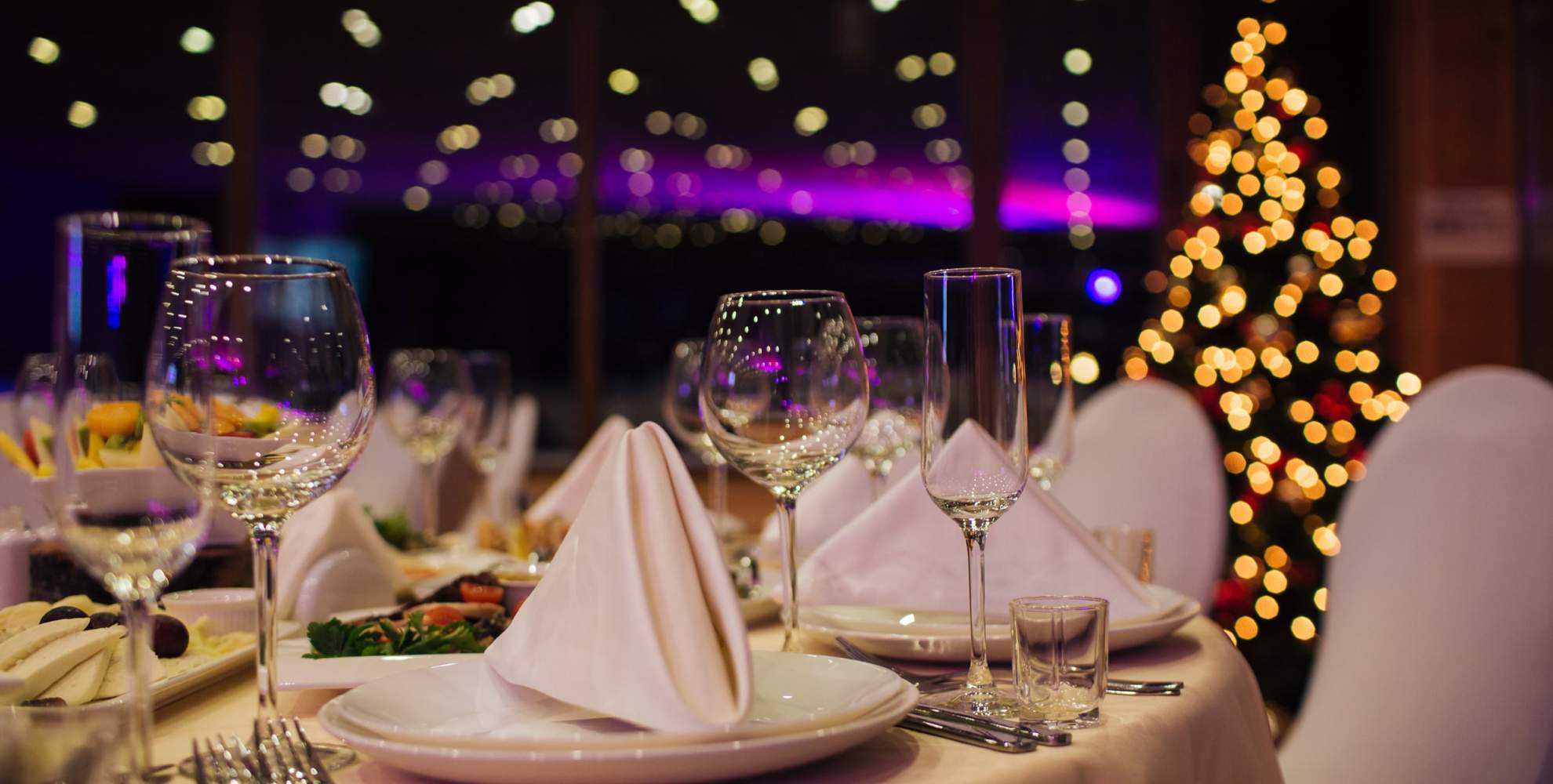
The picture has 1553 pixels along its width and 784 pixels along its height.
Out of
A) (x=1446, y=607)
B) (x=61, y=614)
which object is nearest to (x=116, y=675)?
(x=61, y=614)

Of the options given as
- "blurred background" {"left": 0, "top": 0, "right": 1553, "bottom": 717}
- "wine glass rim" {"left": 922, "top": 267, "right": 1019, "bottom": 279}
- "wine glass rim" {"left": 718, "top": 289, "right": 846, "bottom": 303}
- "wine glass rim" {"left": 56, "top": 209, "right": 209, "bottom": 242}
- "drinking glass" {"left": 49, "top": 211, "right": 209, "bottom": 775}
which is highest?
"blurred background" {"left": 0, "top": 0, "right": 1553, "bottom": 717}

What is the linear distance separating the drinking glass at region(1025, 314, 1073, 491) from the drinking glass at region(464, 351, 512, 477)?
111 cm

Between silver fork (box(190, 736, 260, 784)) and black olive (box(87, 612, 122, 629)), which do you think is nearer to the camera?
silver fork (box(190, 736, 260, 784))

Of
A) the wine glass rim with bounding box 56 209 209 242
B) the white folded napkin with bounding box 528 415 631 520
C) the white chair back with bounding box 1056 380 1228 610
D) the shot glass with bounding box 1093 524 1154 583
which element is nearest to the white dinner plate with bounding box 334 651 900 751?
the wine glass rim with bounding box 56 209 209 242

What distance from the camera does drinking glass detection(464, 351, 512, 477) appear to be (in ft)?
7.50

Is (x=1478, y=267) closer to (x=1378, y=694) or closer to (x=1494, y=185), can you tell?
(x=1494, y=185)

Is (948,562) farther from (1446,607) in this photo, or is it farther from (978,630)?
(1446,607)

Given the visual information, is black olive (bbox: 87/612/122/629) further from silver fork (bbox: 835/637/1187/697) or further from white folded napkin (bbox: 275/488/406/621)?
silver fork (bbox: 835/637/1187/697)

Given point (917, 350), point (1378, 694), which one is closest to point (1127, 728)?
point (917, 350)

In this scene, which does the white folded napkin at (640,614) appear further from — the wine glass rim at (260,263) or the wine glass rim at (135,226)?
the wine glass rim at (135,226)

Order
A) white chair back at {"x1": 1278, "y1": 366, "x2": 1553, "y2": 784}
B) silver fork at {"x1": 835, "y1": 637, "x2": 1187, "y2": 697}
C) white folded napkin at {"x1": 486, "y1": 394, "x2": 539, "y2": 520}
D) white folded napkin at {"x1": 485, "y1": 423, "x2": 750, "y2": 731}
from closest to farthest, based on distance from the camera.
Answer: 1. white folded napkin at {"x1": 485, "y1": 423, "x2": 750, "y2": 731}
2. silver fork at {"x1": 835, "y1": 637, "x2": 1187, "y2": 697}
3. white chair back at {"x1": 1278, "y1": 366, "x2": 1553, "y2": 784}
4. white folded napkin at {"x1": 486, "y1": 394, "x2": 539, "y2": 520}

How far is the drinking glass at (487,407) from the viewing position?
7.50 ft

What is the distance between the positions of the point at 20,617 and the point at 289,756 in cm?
42

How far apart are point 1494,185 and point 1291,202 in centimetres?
138
